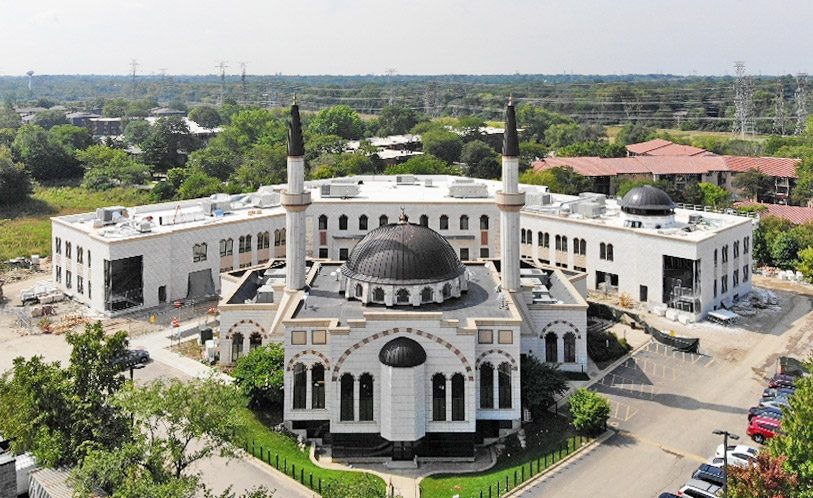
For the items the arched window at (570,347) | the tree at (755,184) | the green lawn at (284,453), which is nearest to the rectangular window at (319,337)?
the green lawn at (284,453)

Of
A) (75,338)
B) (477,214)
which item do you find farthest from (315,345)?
(477,214)

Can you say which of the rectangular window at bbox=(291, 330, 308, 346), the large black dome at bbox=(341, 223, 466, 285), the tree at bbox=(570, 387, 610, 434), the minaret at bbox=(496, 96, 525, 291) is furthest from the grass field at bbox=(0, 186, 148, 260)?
the tree at bbox=(570, 387, 610, 434)

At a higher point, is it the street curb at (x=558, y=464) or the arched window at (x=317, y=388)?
the arched window at (x=317, y=388)

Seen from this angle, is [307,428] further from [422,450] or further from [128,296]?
[128,296]

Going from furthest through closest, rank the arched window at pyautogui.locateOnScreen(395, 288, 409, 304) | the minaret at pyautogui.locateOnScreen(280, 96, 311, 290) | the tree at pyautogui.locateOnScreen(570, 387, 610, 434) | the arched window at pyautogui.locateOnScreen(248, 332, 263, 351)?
the arched window at pyautogui.locateOnScreen(248, 332, 263, 351) → the minaret at pyautogui.locateOnScreen(280, 96, 311, 290) → the arched window at pyautogui.locateOnScreen(395, 288, 409, 304) → the tree at pyautogui.locateOnScreen(570, 387, 610, 434)

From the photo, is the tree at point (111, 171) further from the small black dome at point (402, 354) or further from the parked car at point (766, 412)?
the parked car at point (766, 412)

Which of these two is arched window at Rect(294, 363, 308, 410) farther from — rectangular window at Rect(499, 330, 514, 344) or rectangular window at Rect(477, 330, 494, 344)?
rectangular window at Rect(499, 330, 514, 344)
